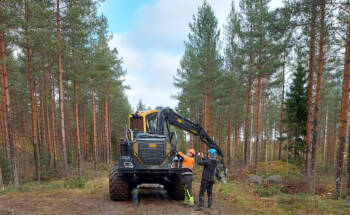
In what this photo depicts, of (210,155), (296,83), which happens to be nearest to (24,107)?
(210,155)

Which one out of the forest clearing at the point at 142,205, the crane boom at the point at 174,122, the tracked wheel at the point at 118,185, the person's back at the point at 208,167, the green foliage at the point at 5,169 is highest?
the crane boom at the point at 174,122

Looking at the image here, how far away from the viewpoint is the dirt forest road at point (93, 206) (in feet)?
22.8

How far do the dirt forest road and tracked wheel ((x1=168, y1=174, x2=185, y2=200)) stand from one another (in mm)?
237

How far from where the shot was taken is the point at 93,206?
7.66 meters

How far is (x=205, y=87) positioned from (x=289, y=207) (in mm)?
14348

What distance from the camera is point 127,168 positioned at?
7746 mm

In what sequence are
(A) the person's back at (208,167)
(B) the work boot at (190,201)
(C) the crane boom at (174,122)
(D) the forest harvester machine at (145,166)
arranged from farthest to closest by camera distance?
(C) the crane boom at (174,122), (B) the work boot at (190,201), (D) the forest harvester machine at (145,166), (A) the person's back at (208,167)

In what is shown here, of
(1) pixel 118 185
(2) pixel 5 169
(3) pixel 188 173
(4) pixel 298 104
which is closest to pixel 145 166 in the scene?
(1) pixel 118 185

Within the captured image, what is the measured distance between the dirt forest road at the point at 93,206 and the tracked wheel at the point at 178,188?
237 mm

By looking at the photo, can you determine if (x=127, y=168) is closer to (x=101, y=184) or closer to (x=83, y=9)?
(x=101, y=184)

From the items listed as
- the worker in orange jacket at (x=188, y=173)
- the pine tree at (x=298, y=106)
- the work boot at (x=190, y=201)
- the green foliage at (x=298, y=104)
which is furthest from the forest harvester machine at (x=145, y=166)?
the green foliage at (x=298, y=104)

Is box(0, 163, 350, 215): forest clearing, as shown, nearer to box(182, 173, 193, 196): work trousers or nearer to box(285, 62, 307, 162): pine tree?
box(182, 173, 193, 196): work trousers

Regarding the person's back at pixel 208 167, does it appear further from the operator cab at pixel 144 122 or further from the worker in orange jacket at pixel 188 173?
the operator cab at pixel 144 122

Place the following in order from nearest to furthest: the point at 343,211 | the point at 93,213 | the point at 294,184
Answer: the point at 93,213, the point at 343,211, the point at 294,184
